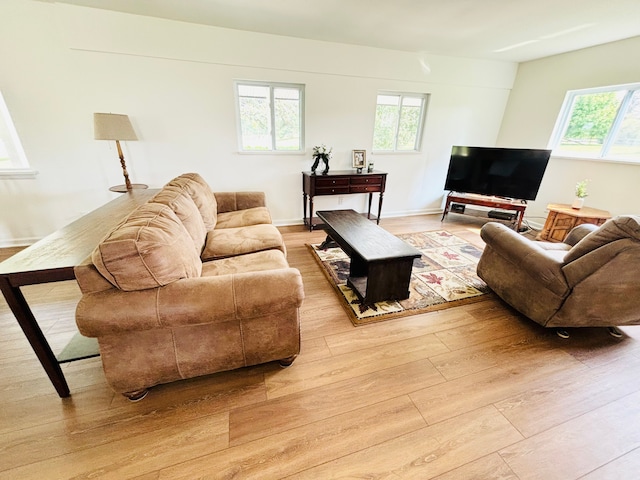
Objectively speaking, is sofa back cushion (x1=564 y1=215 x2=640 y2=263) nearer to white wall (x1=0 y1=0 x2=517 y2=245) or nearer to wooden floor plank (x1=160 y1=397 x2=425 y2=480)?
wooden floor plank (x1=160 y1=397 x2=425 y2=480)

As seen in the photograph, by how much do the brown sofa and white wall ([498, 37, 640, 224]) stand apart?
4.36 meters

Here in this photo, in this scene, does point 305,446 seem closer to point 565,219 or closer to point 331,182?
point 331,182

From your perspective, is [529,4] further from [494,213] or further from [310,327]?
[310,327]

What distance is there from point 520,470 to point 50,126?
4.71 m

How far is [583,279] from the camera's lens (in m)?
1.63

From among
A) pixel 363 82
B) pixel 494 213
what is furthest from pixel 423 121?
pixel 494 213

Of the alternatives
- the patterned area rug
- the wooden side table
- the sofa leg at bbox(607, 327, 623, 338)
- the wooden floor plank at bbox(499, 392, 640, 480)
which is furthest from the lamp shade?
the wooden side table

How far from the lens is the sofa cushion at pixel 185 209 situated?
1.77m

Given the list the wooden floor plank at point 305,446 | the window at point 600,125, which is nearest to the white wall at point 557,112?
the window at point 600,125

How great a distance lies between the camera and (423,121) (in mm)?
4156

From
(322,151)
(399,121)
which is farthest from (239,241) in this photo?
(399,121)

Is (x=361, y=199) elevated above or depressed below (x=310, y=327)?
above

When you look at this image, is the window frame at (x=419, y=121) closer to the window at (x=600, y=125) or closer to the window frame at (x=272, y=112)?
the window frame at (x=272, y=112)

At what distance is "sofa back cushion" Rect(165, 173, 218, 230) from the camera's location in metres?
2.21
